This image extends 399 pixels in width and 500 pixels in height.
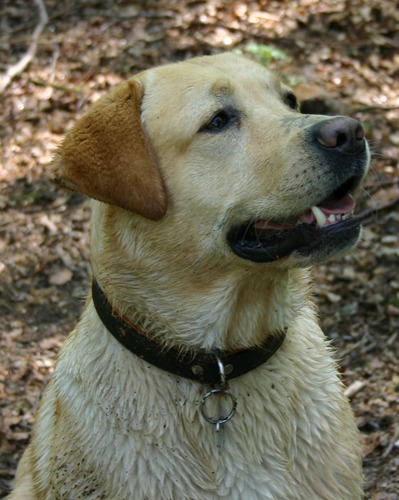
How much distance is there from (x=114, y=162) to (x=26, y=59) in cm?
536

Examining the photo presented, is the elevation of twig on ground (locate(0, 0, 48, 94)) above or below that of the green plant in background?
below

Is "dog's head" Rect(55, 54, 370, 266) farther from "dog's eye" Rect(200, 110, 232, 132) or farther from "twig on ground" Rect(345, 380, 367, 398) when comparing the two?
"twig on ground" Rect(345, 380, 367, 398)

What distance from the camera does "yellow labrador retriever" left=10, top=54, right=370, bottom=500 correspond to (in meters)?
3.30

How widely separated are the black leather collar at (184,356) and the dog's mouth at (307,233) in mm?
455

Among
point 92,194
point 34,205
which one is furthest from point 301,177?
point 34,205

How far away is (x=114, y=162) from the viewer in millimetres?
3344

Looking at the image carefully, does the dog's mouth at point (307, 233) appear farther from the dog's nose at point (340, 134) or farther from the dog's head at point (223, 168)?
the dog's nose at point (340, 134)

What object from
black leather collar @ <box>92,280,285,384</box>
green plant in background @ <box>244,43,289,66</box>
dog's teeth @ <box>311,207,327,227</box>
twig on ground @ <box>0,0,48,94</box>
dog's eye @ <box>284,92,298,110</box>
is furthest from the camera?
twig on ground @ <box>0,0,48,94</box>

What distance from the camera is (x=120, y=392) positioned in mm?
3486

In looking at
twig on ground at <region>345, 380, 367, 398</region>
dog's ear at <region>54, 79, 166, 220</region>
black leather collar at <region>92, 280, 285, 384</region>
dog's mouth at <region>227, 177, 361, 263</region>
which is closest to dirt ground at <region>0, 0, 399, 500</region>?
twig on ground at <region>345, 380, 367, 398</region>

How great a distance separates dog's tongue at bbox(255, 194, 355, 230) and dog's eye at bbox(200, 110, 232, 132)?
452 mm

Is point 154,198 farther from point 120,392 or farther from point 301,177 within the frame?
point 120,392

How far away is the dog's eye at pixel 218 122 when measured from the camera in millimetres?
3434

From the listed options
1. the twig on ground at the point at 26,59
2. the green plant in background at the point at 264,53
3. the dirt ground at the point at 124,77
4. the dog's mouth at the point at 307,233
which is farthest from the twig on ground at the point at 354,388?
the twig on ground at the point at 26,59
